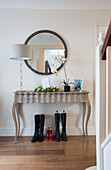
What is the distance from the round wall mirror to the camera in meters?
3.17

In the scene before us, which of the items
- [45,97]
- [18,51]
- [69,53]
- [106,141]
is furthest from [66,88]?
[106,141]

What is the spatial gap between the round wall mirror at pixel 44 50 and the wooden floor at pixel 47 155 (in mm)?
1355

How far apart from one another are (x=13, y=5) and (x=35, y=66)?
48.5 inches

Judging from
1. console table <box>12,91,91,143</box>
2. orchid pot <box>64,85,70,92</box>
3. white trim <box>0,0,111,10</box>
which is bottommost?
console table <box>12,91,91,143</box>

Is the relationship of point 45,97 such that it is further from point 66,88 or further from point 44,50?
point 44,50

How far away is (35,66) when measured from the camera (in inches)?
125

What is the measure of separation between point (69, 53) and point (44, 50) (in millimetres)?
491

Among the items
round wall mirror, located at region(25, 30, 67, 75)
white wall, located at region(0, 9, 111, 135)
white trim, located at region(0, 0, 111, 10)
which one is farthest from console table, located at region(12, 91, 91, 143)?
white trim, located at region(0, 0, 111, 10)

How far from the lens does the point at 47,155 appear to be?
2.22 m

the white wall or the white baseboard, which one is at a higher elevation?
the white wall

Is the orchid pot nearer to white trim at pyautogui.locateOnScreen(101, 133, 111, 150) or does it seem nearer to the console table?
the console table

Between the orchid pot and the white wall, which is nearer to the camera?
the orchid pot

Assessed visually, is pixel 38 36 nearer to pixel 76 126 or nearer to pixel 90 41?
pixel 90 41

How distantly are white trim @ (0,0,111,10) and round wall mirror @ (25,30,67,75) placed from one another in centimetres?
50
